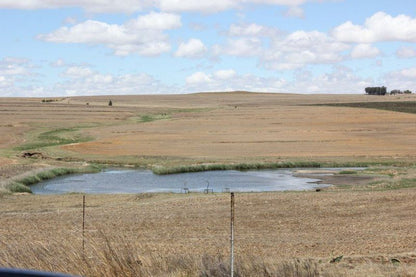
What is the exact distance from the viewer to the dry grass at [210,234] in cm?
1045

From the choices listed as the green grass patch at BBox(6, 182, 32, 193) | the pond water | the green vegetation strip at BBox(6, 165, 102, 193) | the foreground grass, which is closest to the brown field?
the foreground grass

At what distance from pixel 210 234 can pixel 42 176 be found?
26.3 metres

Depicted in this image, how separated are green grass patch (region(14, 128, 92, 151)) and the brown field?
18cm

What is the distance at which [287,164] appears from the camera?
5097cm

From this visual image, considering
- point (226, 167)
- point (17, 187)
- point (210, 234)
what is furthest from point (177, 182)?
point (210, 234)

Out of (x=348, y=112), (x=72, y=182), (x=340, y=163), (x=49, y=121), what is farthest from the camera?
(x=348, y=112)

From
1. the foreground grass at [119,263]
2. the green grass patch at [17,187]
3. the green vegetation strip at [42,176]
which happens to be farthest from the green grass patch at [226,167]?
the foreground grass at [119,263]

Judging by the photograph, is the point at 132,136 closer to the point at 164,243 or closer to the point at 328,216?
the point at 328,216

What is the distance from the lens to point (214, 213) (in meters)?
25.8

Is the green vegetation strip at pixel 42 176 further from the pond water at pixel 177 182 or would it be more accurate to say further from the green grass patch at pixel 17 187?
the pond water at pixel 177 182

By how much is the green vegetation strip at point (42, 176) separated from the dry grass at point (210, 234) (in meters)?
4.00

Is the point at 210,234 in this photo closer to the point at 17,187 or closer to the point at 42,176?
the point at 17,187

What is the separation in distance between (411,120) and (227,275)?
82.8 m

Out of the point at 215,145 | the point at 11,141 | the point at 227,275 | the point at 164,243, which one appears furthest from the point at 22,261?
the point at 11,141
